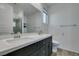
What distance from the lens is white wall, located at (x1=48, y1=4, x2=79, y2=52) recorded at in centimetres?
338

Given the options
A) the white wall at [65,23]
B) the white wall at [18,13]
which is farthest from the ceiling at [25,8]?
the white wall at [65,23]

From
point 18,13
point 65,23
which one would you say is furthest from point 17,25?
point 65,23

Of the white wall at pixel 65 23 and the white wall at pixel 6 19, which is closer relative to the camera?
the white wall at pixel 6 19

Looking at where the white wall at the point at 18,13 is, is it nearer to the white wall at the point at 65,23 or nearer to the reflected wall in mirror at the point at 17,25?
the reflected wall in mirror at the point at 17,25

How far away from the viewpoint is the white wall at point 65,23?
3.38 m

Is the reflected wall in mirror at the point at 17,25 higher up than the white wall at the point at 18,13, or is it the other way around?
the white wall at the point at 18,13

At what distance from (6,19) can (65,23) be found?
8.52ft

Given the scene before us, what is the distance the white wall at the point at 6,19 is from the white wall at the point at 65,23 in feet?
7.65

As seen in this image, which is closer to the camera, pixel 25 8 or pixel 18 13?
pixel 18 13

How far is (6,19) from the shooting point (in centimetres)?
164

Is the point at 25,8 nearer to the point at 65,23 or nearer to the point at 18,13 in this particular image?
the point at 18,13

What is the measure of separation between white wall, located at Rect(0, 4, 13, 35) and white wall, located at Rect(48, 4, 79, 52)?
2.33 m

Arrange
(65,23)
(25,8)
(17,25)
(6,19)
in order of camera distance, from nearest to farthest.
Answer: (6,19)
(17,25)
(25,8)
(65,23)

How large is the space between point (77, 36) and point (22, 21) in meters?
2.21
